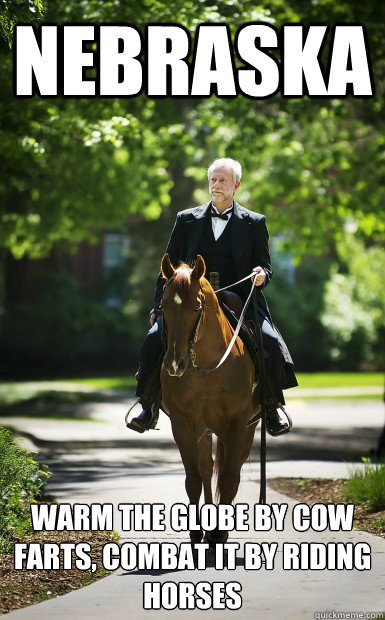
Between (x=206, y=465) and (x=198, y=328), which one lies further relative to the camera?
(x=206, y=465)

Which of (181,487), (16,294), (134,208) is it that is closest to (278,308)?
(16,294)

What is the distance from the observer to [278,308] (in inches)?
1703

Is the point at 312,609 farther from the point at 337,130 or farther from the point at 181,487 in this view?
the point at 337,130

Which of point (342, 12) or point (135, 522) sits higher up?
point (342, 12)

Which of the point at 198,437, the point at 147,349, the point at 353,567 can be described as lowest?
the point at 353,567

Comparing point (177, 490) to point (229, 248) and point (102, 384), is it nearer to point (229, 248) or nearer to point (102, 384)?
point (229, 248)

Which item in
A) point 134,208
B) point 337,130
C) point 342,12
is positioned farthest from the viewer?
point 134,208

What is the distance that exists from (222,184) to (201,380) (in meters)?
1.55

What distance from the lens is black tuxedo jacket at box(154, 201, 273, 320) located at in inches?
383

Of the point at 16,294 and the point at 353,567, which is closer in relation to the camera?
the point at 353,567

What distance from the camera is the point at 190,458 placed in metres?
9.21

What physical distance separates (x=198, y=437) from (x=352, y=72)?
10403mm

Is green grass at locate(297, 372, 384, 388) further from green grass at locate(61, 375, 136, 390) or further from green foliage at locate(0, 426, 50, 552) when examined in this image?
green foliage at locate(0, 426, 50, 552)

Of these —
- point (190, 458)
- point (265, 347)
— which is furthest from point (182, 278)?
point (265, 347)
